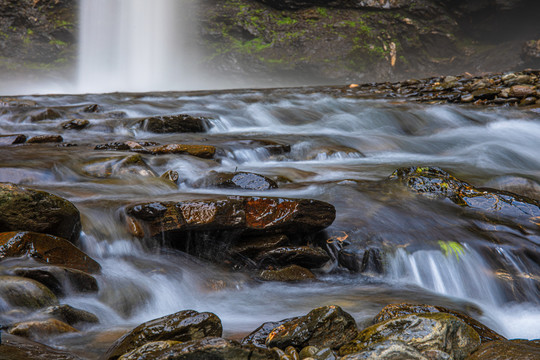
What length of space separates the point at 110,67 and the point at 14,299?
109 feet

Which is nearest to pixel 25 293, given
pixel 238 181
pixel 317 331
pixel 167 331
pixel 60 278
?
pixel 60 278

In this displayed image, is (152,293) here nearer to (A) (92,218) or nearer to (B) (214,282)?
(B) (214,282)

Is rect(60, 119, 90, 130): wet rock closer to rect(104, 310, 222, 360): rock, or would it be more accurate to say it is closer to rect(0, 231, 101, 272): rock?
rect(0, 231, 101, 272): rock

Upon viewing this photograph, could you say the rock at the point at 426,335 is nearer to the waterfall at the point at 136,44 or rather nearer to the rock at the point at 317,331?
the rock at the point at 317,331

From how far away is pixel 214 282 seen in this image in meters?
2.80

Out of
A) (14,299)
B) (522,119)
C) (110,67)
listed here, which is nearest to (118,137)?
(14,299)

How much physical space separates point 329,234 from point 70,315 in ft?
6.39

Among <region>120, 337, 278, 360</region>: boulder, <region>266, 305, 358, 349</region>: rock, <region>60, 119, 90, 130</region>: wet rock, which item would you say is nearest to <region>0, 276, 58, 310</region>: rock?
<region>120, 337, 278, 360</region>: boulder

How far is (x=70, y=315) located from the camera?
79.3 inches

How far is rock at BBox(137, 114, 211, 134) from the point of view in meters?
7.22

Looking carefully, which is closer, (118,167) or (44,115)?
(118,167)

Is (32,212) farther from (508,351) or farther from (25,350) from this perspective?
(508,351)

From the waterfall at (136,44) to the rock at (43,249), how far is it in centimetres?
2939

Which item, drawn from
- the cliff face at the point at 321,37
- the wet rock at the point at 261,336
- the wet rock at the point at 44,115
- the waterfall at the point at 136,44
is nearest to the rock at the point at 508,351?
the wet rock at the point at 261,336
